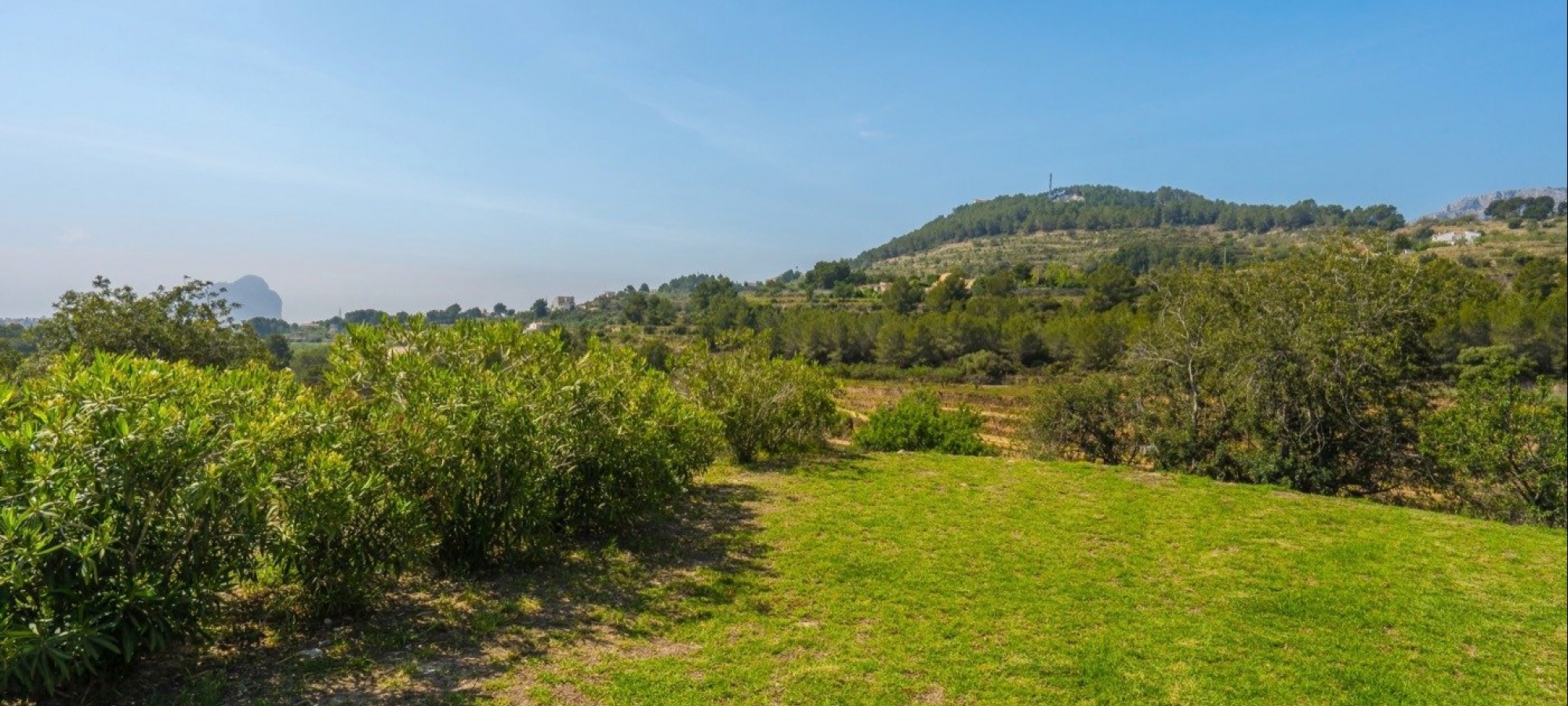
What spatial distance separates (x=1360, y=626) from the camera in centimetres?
570

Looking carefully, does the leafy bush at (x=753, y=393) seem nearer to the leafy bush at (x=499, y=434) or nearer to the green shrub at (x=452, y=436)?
the leafy bush at (x=499, y=434)

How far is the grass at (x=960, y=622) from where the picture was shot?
4.47 metres

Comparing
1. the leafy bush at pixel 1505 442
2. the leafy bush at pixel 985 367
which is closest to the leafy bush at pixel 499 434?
the leafy bush at pixel 1505 442

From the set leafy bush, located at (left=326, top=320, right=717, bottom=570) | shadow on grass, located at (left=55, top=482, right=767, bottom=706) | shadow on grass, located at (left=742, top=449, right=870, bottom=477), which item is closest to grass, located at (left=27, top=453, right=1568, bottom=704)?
shadow on grass, located at (left=55, top=482, right=767, bottom=706)

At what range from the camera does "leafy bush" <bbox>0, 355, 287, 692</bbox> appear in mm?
3348

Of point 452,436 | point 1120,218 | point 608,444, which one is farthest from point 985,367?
point 1120,218

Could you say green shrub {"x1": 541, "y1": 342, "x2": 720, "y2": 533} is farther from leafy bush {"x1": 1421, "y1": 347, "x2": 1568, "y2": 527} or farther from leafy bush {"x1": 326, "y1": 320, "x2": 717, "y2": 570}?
leafy bush {"x1": 1421, "y1": 347, "x2": 1568, "y2": 527}

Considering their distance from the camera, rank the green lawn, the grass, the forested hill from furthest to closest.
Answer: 1. the forested hill
2. the green lawn
3. the grass

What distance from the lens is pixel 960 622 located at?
5703mm

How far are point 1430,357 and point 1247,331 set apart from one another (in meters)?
3.13

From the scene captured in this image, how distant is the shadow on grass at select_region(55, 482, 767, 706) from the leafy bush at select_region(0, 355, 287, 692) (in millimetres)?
384

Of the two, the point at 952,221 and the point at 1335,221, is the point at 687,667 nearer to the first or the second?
the point at 1335,221

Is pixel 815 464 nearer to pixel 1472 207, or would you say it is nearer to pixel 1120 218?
pixel 1472 207

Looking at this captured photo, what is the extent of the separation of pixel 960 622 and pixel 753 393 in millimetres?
8137
